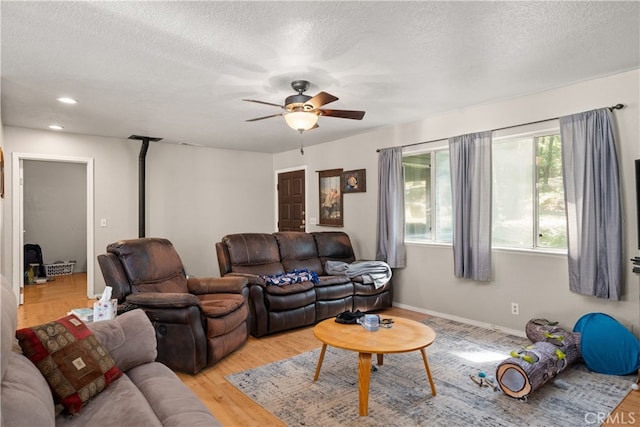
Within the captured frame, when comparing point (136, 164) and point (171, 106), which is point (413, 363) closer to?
point (171, 106)

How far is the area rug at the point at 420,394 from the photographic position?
230 cm

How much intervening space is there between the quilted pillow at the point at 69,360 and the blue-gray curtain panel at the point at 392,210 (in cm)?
364

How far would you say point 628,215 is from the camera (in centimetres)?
311

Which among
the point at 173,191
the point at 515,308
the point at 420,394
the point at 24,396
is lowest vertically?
the point at 420,394

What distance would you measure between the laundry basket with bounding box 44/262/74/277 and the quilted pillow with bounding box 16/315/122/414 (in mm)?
6886

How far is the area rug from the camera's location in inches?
90.5

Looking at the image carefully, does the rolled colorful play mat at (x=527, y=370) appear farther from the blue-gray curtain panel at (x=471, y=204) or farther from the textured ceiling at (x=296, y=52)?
the textured ceiling at (x=296, y=52)

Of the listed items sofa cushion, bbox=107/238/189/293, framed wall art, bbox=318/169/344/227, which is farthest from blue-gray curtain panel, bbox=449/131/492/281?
sofa cushion, bbox=107/238/189/293

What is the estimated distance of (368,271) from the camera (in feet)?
15.2

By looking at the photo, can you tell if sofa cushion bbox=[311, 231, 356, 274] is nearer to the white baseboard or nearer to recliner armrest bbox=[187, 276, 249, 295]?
the white baseboard

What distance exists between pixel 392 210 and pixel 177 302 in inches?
117

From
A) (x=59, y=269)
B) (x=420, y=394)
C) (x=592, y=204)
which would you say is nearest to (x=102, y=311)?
(x=420, y=394)

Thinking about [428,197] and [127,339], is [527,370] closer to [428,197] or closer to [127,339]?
[127,339]

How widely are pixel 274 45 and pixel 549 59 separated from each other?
2089mm
